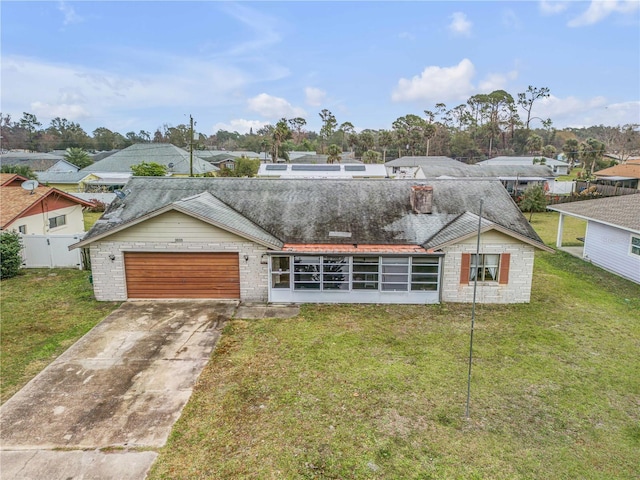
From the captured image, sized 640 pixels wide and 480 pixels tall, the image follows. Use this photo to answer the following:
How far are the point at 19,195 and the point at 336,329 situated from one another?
19055mm

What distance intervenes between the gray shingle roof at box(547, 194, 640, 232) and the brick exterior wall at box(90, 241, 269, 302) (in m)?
15.3

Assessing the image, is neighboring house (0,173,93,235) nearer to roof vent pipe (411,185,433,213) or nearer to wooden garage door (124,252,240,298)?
wooden garage door (124,252,240,298)

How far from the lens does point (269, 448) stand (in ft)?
23.0

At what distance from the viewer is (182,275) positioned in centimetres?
1419

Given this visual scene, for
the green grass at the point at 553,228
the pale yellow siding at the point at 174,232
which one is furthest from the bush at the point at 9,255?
the green grass at the point at 553,228

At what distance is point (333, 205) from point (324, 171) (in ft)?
78.1

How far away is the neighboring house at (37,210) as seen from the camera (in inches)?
751

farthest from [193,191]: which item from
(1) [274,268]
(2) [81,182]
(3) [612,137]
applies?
(3) [612,137]

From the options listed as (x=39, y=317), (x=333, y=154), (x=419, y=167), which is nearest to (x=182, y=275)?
(x=39, y=317)

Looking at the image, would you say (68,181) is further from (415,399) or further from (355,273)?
(415,399)

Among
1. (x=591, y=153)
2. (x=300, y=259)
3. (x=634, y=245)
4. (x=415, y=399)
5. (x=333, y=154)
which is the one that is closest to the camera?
(x=415, y=399)

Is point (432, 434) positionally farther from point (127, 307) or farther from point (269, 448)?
point (127, 307)

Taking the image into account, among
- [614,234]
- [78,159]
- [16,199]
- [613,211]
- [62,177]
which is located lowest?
[614,234]

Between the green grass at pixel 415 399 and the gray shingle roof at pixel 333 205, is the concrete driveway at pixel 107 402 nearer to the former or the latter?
the green grass at pixel 415 399
